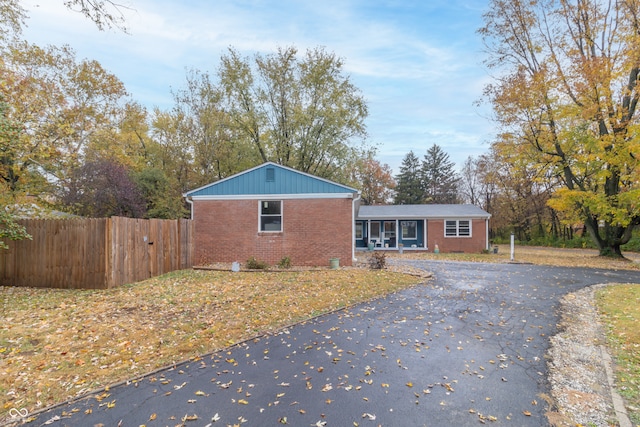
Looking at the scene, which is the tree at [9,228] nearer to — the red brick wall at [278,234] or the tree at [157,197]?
the red brick wall at [278,234]

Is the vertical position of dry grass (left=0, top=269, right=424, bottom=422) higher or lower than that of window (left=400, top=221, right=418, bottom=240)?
lower

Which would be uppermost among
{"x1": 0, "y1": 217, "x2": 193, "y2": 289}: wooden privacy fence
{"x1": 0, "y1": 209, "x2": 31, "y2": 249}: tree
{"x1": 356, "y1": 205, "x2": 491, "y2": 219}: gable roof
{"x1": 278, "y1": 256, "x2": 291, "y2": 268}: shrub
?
{"x1": 356, "y1": 205, "x2": 491, "y2": 219}: gable roof

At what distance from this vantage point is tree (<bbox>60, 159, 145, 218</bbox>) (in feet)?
53.5

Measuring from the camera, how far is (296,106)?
23.8 m

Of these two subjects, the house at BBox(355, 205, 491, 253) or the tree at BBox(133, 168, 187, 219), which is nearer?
the tree at BBox(133, 168, 187, 219)

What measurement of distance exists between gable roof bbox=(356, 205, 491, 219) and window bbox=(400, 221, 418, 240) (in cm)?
88

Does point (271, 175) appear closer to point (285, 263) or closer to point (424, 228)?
point (285, 263)

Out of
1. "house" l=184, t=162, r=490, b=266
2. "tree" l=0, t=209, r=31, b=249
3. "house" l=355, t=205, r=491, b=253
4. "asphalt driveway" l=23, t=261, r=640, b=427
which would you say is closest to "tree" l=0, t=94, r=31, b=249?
"tree" l=0, t=209, r=31, b=249

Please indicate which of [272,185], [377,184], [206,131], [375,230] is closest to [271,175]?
[272,185]

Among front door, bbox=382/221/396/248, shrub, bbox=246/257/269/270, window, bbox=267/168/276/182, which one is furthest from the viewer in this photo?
front door, bbox=382/221/396/248

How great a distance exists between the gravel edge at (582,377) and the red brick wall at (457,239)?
16928 millimetres

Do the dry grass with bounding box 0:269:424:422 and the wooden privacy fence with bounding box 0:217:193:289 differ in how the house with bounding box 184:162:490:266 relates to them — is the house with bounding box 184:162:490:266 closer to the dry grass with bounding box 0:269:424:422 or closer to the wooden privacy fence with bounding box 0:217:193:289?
the dry grass with bounding box 0:269:424:422

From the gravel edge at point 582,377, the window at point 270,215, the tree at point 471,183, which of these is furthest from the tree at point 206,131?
the tree at point 471,183

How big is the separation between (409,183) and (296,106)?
27709mm
